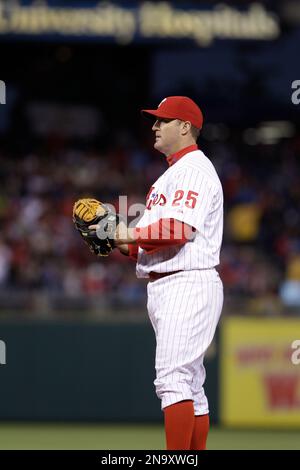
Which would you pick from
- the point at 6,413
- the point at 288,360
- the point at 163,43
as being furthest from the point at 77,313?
the point at 163,43

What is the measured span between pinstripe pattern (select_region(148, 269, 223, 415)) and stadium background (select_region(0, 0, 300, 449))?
9.79ft

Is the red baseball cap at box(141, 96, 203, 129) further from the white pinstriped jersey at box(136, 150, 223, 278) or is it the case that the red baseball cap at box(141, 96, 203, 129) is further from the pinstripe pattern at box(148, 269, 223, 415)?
the pinstripe pattern at box(148, 269, 223, 415)

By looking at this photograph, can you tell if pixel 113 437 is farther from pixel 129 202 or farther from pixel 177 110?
pixel 129 202

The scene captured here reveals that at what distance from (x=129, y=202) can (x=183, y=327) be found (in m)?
8.50

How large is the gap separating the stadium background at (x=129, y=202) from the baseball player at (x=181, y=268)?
299cm

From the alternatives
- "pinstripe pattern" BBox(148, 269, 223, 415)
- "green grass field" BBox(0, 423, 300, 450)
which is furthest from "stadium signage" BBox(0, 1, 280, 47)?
"pinstripe pattern" BBox(148, 269, 223, 415)

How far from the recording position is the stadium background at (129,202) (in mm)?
9703

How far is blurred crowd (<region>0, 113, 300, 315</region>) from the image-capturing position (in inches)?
434

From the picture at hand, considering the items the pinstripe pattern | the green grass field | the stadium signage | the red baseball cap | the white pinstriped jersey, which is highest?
the stadium signage

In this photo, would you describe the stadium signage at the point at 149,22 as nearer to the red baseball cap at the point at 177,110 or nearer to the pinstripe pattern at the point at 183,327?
the red baseball cap at the point at 177,110

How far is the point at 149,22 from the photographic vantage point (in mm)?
13164

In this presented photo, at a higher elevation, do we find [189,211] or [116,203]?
[116,203]

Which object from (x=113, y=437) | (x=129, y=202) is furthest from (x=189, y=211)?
(x=129, y=202)

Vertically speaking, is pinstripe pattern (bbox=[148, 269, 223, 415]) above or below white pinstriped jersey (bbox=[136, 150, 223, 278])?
below
